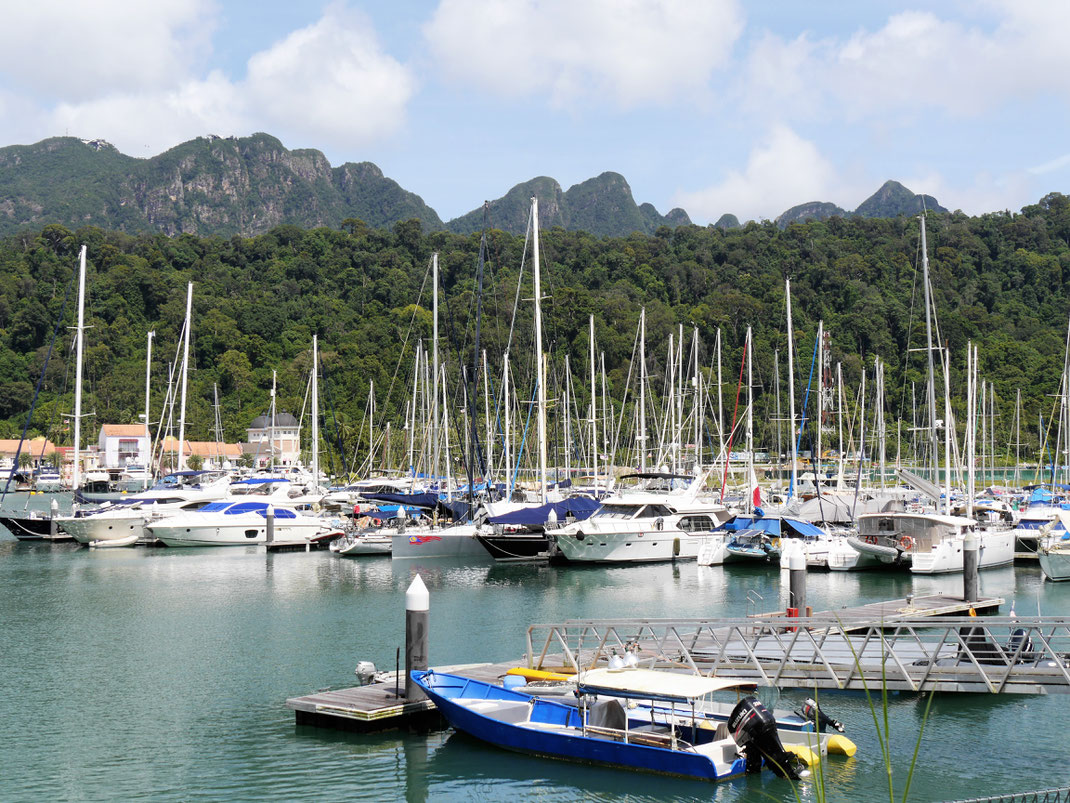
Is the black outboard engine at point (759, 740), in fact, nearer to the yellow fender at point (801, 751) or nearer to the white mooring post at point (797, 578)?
the yellow fender at point (801, 751)

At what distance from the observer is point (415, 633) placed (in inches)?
736

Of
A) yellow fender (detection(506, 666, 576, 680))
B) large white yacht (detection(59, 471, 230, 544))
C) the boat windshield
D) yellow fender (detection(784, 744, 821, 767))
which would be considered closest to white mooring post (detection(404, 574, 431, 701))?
yellow fender (detection(506, 666, 576, 680))

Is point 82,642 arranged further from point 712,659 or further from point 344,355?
point 344,355

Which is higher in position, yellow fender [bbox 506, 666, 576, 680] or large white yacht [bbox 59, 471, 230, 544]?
large white yacht [bbox 59, 471, 230, 544]

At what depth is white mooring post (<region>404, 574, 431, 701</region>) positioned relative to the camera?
733 inches

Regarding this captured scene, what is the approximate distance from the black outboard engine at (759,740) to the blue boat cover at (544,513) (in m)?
27.4

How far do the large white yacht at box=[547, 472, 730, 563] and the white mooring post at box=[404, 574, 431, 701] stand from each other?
77.4 feet

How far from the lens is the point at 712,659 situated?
2164 centimetres

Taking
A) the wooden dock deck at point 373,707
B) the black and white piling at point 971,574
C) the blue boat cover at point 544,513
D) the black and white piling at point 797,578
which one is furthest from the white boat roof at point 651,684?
the blue boat cover at point 544,513

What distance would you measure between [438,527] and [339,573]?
553 cm

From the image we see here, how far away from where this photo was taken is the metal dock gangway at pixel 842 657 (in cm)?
1909

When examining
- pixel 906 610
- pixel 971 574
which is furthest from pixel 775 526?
pixel 906 610

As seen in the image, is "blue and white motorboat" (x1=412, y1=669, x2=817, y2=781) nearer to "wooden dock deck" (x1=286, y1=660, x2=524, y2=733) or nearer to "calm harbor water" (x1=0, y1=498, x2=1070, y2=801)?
"calm harbor water" (x1=0, y1=498, x2=1070, y2=801)

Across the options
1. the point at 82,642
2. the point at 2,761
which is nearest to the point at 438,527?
the point at 82,642
